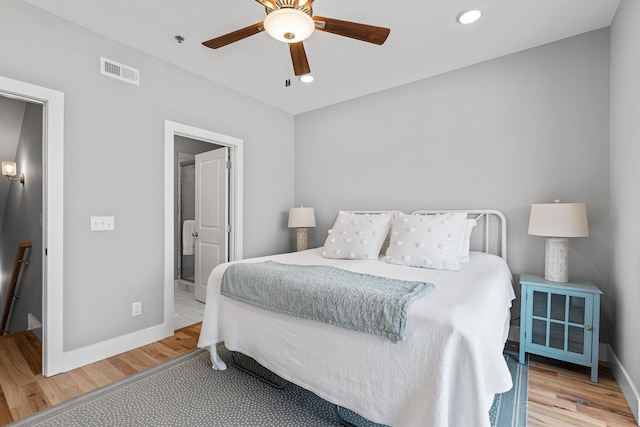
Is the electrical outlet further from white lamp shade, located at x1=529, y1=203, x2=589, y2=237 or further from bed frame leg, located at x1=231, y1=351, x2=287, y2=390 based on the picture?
white lamp shade, located at x1=529, y1=203, x2=589, y2=237

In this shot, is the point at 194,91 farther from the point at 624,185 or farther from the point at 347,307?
the point at 624,185

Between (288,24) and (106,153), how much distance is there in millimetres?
1921

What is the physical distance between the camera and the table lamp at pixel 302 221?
3.78 metres

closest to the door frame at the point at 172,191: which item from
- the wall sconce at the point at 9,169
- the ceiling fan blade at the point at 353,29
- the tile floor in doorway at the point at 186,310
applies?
the tile floor in doorway at the point at 186,310

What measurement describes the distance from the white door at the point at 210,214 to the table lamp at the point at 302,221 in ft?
2.65

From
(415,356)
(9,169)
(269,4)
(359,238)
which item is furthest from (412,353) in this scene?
(9,169)

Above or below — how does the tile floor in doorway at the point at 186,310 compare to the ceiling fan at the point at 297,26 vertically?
below

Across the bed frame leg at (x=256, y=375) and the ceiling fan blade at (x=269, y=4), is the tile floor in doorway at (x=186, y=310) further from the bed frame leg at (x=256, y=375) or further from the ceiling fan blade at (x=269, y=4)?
the ceiling fan blade at (x=269, y=4)

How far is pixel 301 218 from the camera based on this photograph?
149 inches

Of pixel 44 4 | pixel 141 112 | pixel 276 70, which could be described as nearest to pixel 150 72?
pixel 141 112

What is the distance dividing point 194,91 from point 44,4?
121cm

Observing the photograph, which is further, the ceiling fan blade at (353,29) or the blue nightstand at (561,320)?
the blue nightstand at (561,320)

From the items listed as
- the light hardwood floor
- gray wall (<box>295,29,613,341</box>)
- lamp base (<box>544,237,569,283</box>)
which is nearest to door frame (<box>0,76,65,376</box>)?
the light hardwood floor

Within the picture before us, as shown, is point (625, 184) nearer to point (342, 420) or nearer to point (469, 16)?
point (469, 16)
